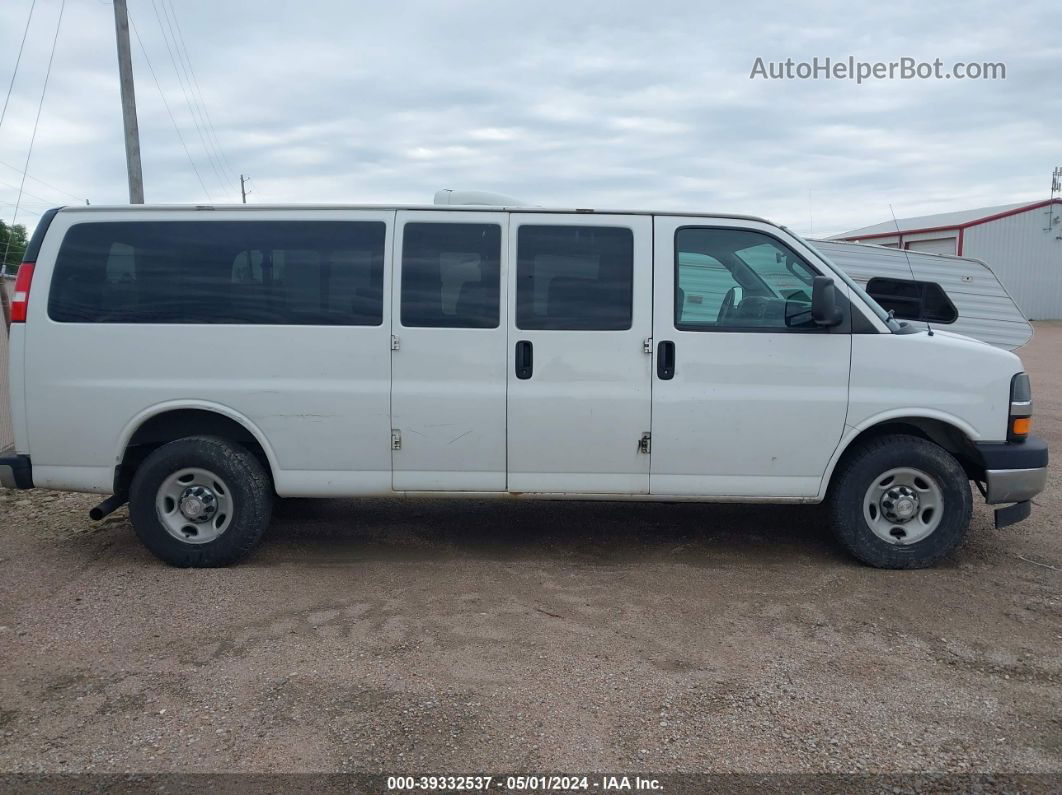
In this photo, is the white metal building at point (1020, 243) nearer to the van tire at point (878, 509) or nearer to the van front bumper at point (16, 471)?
the van tire at point (878, 509)

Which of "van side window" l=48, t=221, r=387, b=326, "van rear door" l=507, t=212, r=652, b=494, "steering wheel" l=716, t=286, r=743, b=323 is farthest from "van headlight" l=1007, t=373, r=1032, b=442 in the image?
"van side window" l=48, t=221, r=387, b=326

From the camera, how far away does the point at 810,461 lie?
5211mm

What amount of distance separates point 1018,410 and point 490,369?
10.5 ft

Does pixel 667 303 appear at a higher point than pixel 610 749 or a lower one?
higher

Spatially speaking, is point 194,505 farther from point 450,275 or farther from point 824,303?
point 824,303

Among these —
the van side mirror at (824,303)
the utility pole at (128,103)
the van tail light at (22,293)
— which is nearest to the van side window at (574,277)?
the van side mirror at (824,303)

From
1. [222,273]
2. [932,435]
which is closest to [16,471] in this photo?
[222,273]

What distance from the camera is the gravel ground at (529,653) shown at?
329 centimetres

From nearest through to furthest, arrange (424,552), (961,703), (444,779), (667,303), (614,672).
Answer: (444,779) < (961,703) < (614,672) < (667,303) < (424,552)

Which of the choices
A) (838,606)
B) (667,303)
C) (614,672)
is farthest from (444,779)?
(667,303)

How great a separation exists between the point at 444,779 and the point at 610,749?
0.64m

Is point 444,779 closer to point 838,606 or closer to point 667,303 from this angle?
point 838,606

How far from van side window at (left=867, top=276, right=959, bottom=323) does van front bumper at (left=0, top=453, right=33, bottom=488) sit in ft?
21.2

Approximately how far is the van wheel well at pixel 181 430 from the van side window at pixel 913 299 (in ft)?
17.2
